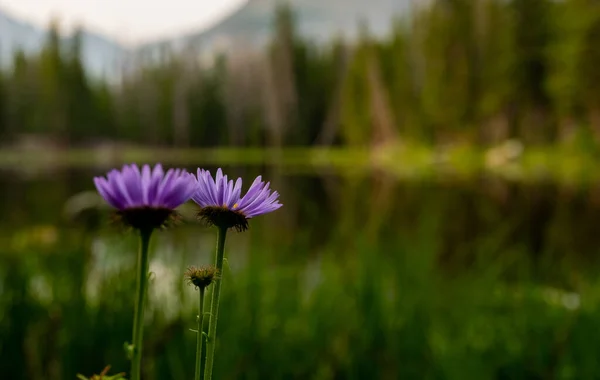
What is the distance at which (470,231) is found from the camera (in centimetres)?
1323

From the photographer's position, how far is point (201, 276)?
556 millimetres

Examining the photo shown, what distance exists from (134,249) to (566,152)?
3401cm

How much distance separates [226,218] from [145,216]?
7 centimetres

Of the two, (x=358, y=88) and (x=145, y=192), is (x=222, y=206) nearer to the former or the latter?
(x=145, y=192)

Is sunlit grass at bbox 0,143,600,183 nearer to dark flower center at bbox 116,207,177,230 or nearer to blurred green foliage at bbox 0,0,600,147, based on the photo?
blurred green foliage at bbox 0,0,600,147

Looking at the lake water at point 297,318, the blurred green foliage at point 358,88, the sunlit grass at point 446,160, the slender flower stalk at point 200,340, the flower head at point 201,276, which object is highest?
the blurred green foliage at point 358,88

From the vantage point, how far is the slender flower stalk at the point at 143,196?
1.65ft

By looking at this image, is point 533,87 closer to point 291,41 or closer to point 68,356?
point 291,41

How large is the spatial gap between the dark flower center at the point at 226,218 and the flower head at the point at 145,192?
5cm

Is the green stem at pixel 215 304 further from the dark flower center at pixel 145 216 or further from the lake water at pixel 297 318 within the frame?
the lake water at pixel 297 318

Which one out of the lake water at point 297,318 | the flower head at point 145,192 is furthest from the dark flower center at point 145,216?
the lake water at point 297,318

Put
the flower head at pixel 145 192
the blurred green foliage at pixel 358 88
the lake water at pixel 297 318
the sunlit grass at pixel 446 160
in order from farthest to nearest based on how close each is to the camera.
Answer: the blurred green foliage at pixel 358 88 < the sunlit grass at pixel 446 160 < the lake water at pixel 297 318 < the flower head at pixel 145 192

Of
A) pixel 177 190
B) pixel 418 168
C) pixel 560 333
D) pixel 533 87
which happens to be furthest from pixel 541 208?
pixel 533 87

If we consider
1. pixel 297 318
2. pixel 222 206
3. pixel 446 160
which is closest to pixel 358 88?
pixel 446 160
